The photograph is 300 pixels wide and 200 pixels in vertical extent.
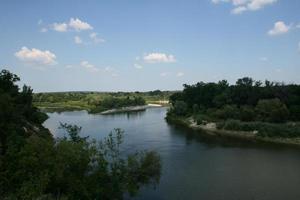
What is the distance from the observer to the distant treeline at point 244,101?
5541 cm

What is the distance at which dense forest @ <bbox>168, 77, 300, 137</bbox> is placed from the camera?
52.5m

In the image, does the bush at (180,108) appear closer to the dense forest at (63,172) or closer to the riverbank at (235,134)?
the riverbank at (235,134)

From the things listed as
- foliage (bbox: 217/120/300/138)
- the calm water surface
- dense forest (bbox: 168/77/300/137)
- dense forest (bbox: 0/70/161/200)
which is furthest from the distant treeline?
dense forest (bbox: 0/70/161/200)

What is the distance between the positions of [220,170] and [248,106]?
33.0 m

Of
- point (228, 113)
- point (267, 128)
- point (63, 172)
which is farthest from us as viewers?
point (228, 113)

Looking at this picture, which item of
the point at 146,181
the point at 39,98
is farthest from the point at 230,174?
the point at 39,98

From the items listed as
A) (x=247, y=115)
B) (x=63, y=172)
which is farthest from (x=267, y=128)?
(x=63, y=172)

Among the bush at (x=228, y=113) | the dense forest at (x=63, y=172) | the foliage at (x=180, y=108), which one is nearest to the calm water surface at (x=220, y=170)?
the dense forest at (x=63, y=172)

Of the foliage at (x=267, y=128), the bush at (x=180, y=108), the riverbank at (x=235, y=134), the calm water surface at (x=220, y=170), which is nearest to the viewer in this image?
the calm water surface at (x=220, y=170)

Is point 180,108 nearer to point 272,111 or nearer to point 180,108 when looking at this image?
point 180,108

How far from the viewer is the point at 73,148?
60.7 feet

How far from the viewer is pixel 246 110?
190 feet

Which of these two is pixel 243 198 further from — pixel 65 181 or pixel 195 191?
pixel 65 181

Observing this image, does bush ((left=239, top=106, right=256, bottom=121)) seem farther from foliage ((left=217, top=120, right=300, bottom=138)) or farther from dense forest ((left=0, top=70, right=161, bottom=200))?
dense forest ((left=0, top=70, right=161, bottom=200))
